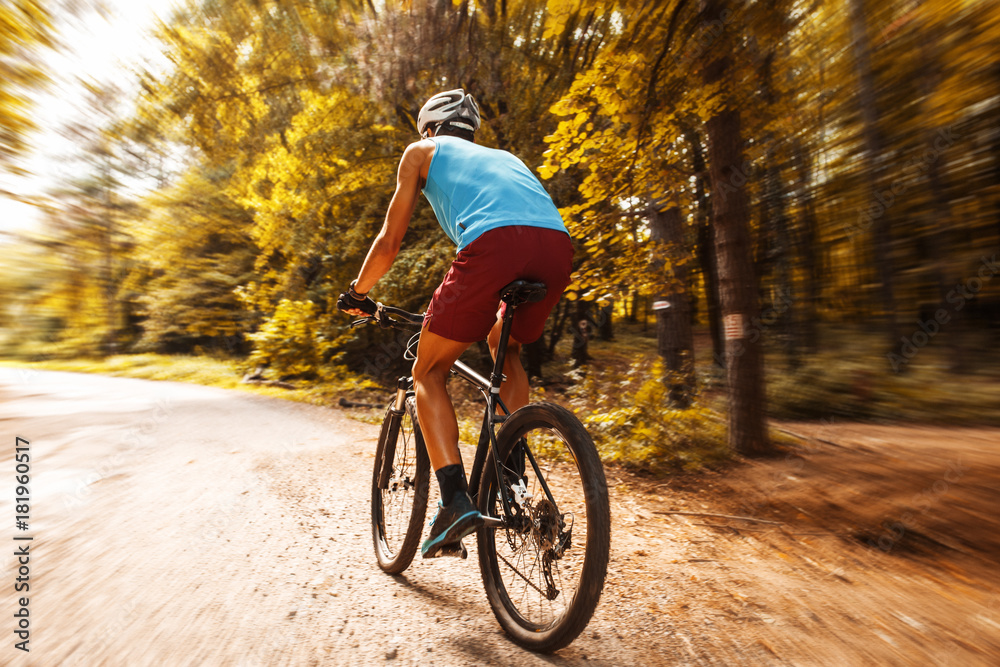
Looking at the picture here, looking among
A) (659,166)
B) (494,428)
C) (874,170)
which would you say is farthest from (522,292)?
(874,170)

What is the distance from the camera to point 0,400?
670cm

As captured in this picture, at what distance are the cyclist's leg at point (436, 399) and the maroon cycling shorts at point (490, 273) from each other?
0.09 m

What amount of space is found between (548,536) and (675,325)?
19.9ft

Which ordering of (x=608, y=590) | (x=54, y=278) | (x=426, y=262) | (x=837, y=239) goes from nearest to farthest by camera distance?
(x=608, y=590)
(x=54, y=278)
(x=837, y=239)
(x=426, y=262)

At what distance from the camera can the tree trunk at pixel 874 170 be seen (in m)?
4.66

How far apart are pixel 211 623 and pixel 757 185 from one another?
7.19 metres

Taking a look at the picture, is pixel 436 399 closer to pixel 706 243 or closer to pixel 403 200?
pixel 403 200

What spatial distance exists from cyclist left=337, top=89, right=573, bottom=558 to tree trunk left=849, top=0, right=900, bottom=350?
356 centimetres

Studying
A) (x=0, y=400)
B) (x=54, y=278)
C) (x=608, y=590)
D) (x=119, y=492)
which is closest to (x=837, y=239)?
(x=608, y=590)

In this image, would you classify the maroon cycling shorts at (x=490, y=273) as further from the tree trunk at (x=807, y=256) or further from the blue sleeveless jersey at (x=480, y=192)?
the tree trunk at (x=807, y=256)

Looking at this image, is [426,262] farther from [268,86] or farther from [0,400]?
[0,400]

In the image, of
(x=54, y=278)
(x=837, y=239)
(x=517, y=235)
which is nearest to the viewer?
(x=517, y=235)

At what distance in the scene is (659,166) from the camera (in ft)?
15.7

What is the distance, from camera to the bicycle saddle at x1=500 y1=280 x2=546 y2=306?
6.48ft
